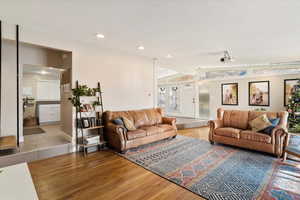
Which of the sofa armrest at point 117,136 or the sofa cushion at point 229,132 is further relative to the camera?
the sofa cushion at point 229,132

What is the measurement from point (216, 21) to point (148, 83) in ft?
10.4

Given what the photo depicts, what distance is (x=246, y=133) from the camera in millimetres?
3564

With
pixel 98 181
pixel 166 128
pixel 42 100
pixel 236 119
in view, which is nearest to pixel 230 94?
pixel 236 119

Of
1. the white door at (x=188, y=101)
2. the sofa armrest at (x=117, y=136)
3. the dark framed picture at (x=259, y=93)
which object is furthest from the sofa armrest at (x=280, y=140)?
the white door at (x=188, y=101)

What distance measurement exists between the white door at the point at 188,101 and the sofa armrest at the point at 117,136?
18.4 ft

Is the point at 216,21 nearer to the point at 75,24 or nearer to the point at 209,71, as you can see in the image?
the point at 75,24

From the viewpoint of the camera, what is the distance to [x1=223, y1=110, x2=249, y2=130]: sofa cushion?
411cm

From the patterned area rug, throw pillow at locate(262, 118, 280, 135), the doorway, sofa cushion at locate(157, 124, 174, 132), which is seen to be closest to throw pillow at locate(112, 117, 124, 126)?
the patterned area rug

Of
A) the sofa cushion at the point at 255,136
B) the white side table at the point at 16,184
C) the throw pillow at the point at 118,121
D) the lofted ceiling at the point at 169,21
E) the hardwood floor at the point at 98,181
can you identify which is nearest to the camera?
the white side table at the point at 16,184

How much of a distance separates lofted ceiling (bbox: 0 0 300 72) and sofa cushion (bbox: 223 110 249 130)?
74.9 inches

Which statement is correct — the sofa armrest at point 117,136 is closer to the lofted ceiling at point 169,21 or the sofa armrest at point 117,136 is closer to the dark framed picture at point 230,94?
the lofted ceiling at point 169,21

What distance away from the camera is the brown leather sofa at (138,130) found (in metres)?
3.53

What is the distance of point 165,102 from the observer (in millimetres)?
9914

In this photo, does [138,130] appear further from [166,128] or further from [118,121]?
[166,128]
